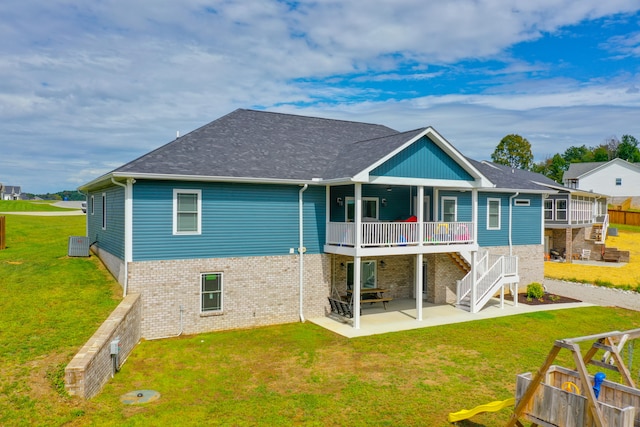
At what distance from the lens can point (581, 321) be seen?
18797 millimetres

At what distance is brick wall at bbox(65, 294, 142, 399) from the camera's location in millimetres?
9492

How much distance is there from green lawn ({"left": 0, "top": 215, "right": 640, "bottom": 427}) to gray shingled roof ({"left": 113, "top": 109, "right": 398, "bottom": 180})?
4.97 metres

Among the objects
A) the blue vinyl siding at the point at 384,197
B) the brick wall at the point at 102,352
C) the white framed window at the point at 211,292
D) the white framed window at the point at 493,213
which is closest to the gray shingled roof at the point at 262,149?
the blue vinyl siding at the point at 384,197

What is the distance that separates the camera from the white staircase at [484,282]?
2033cm

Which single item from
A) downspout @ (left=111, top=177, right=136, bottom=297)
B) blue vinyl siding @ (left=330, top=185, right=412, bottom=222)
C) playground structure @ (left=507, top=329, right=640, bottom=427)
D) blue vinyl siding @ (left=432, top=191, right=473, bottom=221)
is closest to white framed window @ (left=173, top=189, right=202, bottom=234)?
downspout @ (left=111, top=177, right=136, bottom=297)

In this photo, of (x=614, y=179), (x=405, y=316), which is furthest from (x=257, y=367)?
(x=614, y=179)

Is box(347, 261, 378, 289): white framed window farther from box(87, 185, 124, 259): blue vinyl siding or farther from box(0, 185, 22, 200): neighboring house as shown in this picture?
box(0, 185, 22, 200): neighboring house

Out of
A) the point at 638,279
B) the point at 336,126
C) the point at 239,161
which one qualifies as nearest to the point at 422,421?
the point at 239,161

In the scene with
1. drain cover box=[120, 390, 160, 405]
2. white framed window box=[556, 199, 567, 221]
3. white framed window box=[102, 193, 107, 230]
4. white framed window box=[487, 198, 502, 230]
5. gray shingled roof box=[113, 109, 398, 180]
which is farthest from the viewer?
white framed window box=[556, 199, 567, 221]

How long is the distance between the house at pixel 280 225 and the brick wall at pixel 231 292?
1.5 inches

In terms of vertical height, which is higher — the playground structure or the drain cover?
the playground structure

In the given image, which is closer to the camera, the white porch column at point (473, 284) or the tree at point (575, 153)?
the white porch column at point (473, 284)

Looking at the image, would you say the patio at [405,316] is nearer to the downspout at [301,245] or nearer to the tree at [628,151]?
the downspout at [301,245]

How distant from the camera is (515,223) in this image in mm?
24375
